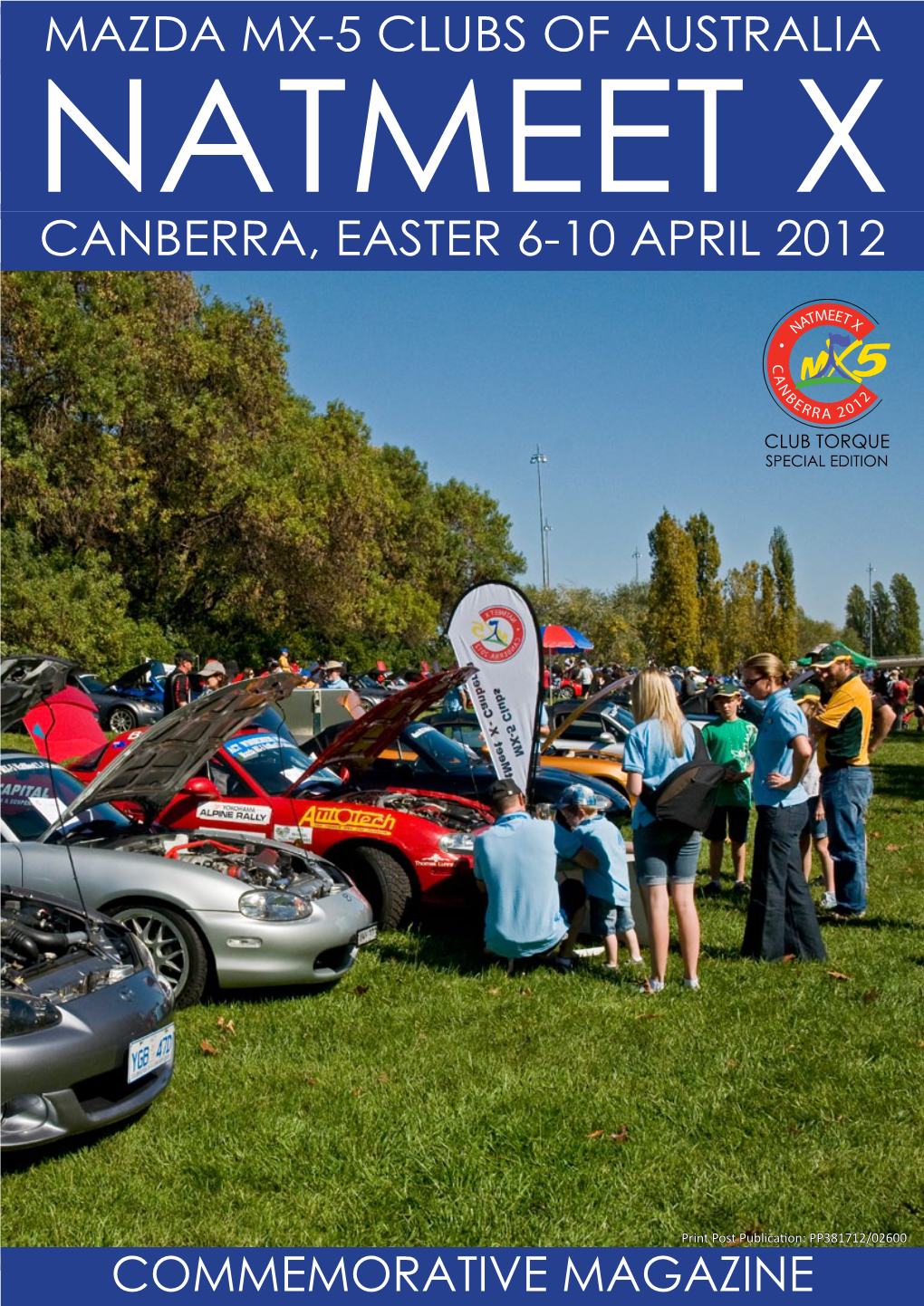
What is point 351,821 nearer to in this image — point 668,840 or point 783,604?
point 668,840

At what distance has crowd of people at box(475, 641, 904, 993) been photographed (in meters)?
6.59

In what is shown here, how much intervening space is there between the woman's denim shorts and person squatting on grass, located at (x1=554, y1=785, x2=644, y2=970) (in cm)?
65

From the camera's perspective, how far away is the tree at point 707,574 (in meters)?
68.1

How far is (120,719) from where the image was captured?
84.5ft

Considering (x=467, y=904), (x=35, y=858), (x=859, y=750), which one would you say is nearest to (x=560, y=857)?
(x=467, y=904)

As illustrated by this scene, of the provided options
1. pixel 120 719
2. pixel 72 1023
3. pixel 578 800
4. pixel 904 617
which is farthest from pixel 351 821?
pixel 904 617

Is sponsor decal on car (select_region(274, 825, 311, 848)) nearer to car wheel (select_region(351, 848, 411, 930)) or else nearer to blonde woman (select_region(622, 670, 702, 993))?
car wheel (select_region(351, 848, 411, 930))

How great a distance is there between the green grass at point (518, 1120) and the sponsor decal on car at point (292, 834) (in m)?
1.27

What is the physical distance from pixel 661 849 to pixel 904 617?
321 feet

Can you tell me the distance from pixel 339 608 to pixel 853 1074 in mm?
35903

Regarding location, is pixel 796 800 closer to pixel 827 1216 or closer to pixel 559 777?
pixel 827 1216

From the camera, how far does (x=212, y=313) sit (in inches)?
1444

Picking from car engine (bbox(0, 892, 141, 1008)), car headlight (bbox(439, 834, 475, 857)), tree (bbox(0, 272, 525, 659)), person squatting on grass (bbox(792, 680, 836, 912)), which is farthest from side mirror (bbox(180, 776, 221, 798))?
tree (bbox(0, 272, 525, 659))

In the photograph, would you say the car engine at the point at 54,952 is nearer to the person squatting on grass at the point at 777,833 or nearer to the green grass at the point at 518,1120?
the green grass at the point at 518,1120
